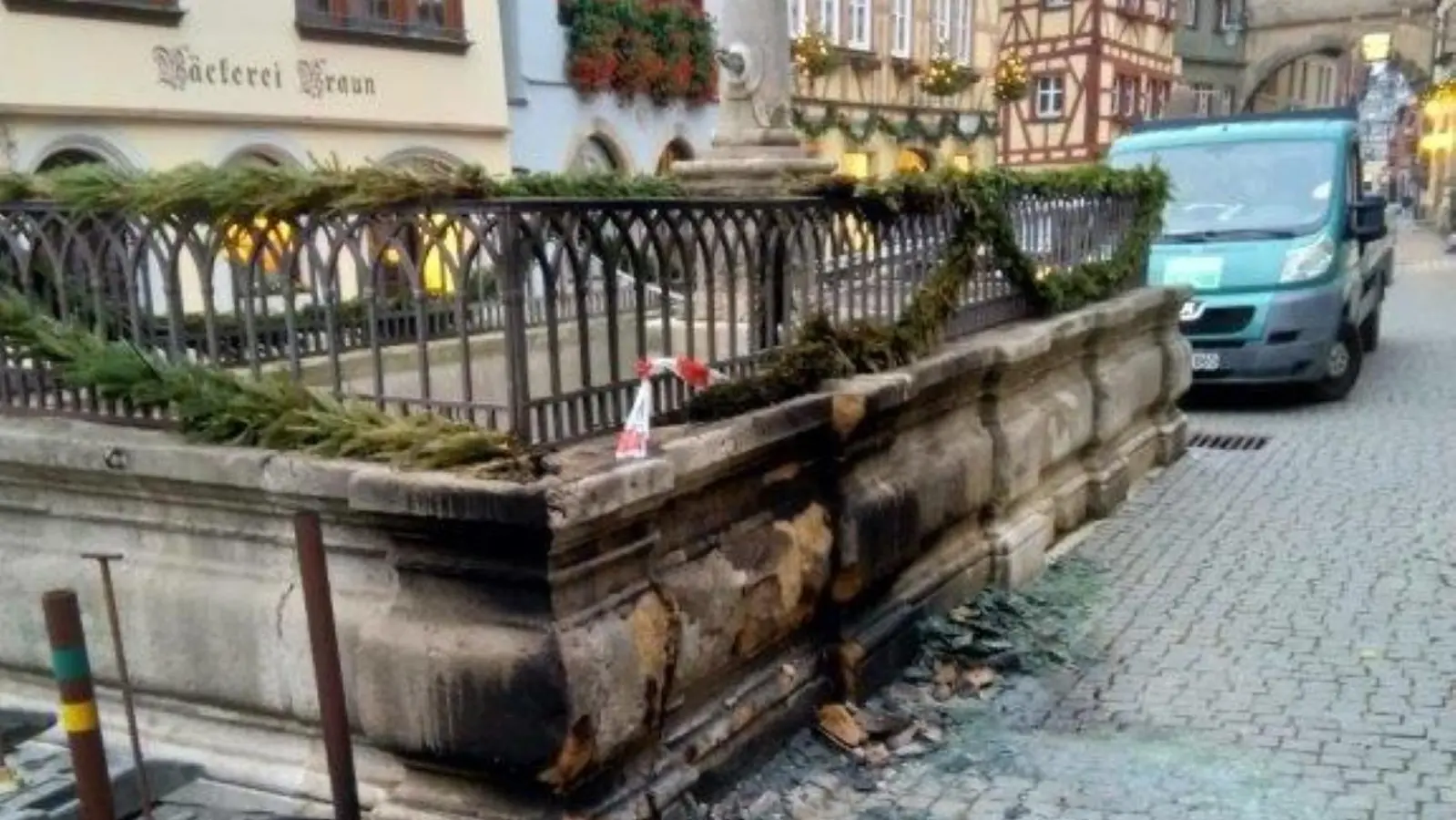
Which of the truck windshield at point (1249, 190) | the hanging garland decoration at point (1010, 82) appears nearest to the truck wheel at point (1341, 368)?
the truck windshield at point (1249, 190)

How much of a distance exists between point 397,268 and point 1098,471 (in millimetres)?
4733

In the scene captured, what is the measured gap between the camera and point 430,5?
15.9 m

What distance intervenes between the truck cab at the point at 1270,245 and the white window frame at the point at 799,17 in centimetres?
1127

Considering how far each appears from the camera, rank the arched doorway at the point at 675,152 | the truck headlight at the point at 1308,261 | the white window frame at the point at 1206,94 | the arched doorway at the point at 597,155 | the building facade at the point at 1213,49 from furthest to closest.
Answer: the building facade at the point at 1213,49 → the white window frame at the point at 1206,94 → the arched doorway at the point at 675,152 → the arched doorway at the point at 597,155 → the truck headlight at the point at 1308,261

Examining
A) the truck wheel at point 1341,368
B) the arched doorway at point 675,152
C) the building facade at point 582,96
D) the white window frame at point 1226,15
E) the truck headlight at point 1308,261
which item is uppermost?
the white window frame at point 1226,15

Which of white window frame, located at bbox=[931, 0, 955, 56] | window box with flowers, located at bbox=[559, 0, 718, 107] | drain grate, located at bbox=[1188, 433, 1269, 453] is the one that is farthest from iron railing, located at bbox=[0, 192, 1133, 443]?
white window frame, located at bbox=[931, 0, 955, 56]

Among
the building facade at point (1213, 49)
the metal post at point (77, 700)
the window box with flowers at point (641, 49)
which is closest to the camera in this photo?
the metal post at point (77, 700)

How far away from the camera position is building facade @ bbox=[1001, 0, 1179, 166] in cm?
3219

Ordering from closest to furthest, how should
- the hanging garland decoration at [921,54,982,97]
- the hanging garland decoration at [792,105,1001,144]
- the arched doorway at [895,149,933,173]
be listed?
the hanging garland decoration at [792,105,1001,144] < the hanging garland decoration at [921,54,982,97] < the arched doorway at [895,149,933,173]

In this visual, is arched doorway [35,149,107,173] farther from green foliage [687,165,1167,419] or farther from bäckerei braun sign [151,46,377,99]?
green foliage [687,165,1167,419]

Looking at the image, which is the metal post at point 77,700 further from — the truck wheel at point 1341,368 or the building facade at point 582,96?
the building facade at point 582,96

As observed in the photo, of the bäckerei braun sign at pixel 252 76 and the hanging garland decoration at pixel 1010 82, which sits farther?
the hanging garland decoration at pixel 1010 82

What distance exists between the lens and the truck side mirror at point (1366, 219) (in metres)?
11.2

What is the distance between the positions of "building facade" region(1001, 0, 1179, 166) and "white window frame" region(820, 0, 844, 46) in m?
8.37
